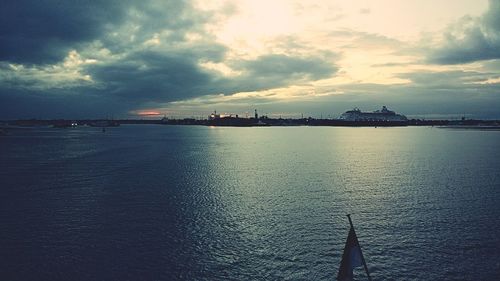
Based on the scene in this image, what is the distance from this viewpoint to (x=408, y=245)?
26.8m

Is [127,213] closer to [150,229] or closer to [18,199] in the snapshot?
[150,229]

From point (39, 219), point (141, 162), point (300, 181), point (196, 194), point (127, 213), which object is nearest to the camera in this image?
point (39, 219)

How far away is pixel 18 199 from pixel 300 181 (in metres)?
34.8

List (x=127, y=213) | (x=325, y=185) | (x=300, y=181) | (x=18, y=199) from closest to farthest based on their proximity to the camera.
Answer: (x=127, y=213)
(x=18, y=199)
(x=325, y=185)
(x=300, y=181)

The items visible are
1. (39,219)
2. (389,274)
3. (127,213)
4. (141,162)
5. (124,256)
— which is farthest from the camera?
(141,162)

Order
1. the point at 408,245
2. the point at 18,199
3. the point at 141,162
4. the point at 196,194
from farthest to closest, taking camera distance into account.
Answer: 1. the point at 141,162
2. the point at 196,194
3. the point at 18,199
4. the point at 408,245

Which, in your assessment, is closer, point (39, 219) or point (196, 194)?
point (39, 219)

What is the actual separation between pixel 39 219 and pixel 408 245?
99.9ft

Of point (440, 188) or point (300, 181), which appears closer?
point (440, 188)

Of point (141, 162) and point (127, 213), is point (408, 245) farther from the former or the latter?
point (141, 162)

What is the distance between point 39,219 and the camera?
3328 cm

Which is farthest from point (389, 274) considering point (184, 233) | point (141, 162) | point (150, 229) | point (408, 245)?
point (141, 162)

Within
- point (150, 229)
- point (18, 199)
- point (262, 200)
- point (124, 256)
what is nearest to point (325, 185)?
point (262, 200)

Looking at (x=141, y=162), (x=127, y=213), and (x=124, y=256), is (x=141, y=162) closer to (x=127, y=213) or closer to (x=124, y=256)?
(x=127, y=213)
